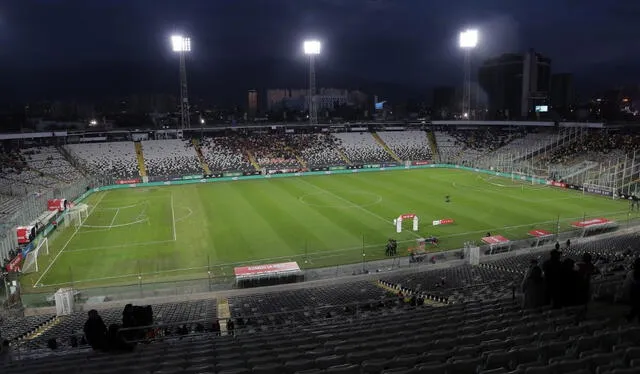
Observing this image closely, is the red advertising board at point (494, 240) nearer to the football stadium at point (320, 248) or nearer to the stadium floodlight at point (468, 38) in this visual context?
the football stadium at point (320, 248)

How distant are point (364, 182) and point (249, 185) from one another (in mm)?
13383

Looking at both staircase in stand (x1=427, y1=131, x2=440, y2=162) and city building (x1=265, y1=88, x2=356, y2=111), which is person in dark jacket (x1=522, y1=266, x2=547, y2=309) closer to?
staircase in stand (x1=427, y1=131, x2=440, y2=162)

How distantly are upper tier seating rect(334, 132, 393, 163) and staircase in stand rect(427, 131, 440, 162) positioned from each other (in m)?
7.16

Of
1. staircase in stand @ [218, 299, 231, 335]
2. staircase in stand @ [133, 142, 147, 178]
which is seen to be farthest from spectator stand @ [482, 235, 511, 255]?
staircase in stand @ [133, 142, 147, 178]

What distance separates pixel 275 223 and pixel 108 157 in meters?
36.4

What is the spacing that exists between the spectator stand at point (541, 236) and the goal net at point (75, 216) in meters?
32.5

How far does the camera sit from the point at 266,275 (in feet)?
76.1

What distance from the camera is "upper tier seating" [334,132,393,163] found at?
71562 mm

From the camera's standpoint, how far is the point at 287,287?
22719 millimetres

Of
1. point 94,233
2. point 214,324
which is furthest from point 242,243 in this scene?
point 214,324

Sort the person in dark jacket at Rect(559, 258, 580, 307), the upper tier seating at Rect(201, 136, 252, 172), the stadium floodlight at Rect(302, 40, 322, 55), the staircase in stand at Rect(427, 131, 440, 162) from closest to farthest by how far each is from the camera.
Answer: the person in dark jacket at Rect(559, 258, 580, 307) → the upper tier seating at Rect(201, 136, 252, 172) → the stadium floodlight at Rect(302, 40, 322, 55) → the staircase in stand at Rect(427, 131, 440, 162)

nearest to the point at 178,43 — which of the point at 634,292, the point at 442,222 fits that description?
the point at 442,222

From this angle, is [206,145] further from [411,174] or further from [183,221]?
[183,221]

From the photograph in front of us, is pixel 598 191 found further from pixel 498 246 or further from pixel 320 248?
pixel 320 248
